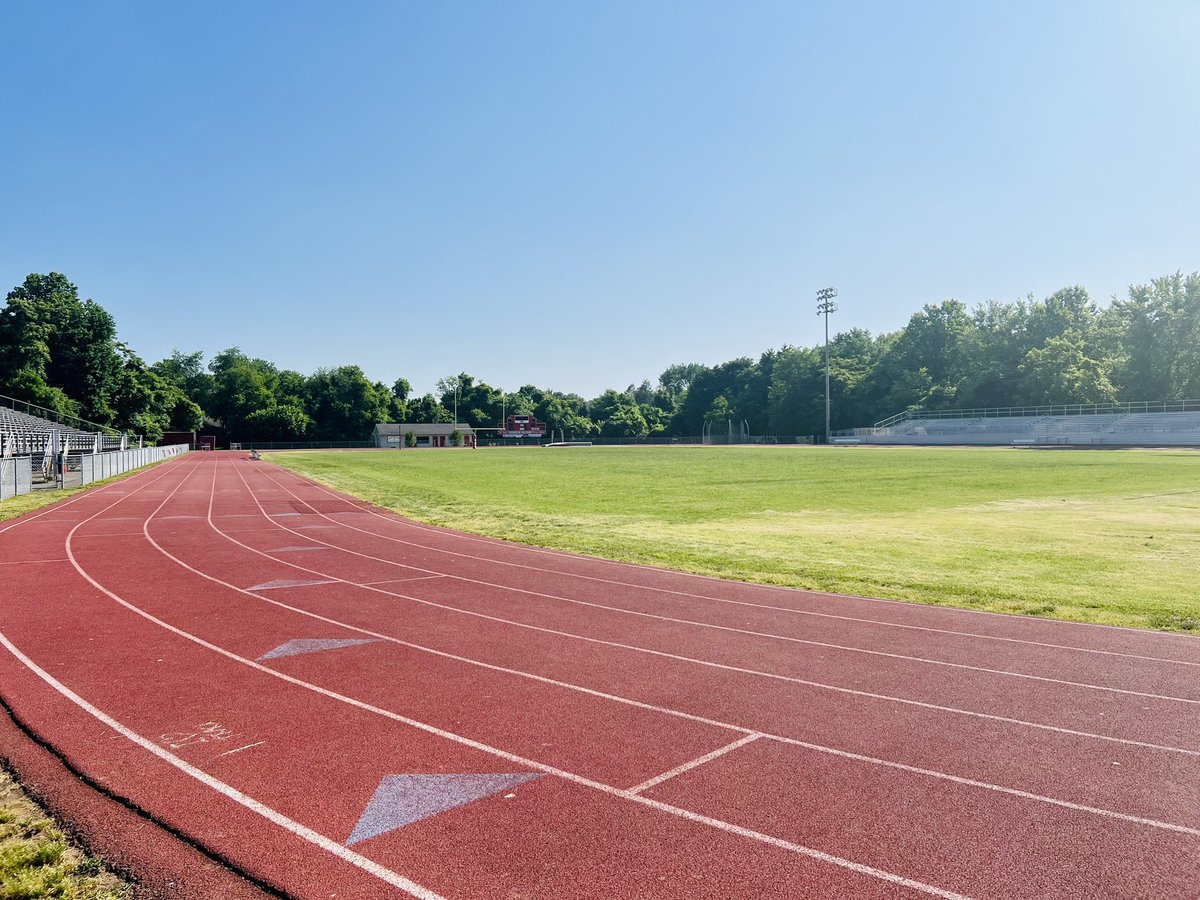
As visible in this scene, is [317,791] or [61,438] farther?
[61,438]

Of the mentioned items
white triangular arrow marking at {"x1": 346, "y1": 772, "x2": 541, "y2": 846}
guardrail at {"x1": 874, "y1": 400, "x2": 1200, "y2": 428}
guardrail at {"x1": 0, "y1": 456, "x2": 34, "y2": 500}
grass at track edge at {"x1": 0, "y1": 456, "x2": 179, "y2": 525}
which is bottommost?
white triangular arrow marking at {"x1": 346, "y1": 772, "x2": 541, "y2": 846}

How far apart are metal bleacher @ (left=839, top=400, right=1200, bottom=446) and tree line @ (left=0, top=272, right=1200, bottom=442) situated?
376 cm

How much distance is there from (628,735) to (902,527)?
14601 millimetres

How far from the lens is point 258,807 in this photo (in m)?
4.86

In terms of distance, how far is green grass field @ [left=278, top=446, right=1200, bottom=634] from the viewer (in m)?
11.6

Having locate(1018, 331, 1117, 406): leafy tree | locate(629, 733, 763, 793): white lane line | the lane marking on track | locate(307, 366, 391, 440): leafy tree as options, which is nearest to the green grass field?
the lane marking on track

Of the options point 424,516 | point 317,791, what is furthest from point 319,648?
point 424,516

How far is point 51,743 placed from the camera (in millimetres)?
5848

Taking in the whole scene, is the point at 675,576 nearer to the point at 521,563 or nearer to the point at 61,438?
the point at 521,563

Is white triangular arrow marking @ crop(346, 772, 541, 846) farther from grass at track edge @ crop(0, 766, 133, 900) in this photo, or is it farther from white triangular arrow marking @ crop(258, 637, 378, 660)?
white triangular arrow marking @ crop(258, 637, 378, 660)

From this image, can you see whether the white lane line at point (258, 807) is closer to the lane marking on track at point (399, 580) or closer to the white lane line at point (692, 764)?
the white lane line at point (692, 764)

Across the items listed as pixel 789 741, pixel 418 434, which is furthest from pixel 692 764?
pixel 418 434

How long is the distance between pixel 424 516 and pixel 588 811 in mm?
17951

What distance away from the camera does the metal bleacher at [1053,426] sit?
68375 mm
